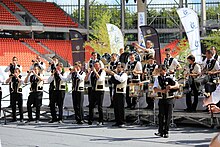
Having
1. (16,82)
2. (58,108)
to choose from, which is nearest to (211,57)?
(58,108)

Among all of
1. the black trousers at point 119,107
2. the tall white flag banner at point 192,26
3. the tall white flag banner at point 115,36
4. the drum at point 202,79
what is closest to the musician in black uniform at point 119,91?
the black trousers at point 119,107

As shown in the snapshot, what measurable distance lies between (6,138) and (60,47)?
32.8 metres

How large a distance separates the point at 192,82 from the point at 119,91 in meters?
2.17

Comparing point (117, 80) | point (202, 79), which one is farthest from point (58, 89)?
point (202, 79)

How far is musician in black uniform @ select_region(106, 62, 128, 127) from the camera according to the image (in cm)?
1407

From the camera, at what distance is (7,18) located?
1670 inches

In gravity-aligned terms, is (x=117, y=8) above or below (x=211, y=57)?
above

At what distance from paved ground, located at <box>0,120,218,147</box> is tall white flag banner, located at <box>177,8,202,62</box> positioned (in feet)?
23.7

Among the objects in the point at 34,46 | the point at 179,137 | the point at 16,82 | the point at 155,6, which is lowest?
the point at 179,137

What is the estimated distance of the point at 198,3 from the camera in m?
53.9

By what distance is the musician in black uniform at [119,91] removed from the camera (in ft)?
46.2

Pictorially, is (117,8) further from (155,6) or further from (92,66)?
(92,66)

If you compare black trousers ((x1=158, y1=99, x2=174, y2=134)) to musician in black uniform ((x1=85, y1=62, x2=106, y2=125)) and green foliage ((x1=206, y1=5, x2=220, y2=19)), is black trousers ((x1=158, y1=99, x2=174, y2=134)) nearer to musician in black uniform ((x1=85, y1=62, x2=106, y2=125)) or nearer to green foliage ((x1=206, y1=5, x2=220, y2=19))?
musician in black uniform ((x1=85, y1=62, x2=106, y2=125))

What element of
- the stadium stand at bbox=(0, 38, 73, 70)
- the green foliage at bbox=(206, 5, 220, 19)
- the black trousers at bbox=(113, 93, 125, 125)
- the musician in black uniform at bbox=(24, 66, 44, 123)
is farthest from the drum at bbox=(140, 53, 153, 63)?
the green foliage at bbox=(206, 5, 220, 19)
